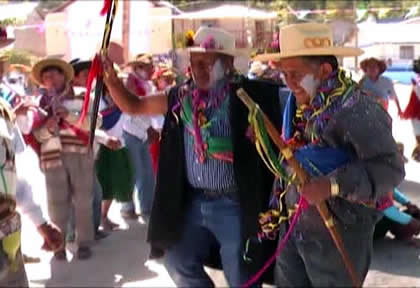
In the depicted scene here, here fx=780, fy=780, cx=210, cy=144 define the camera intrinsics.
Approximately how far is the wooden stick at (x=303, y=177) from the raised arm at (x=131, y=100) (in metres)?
0.95

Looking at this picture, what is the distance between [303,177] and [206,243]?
1.13 m

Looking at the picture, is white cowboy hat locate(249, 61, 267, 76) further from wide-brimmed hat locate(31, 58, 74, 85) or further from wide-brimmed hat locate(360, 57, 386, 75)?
wide-brimmed hat locate(360, 57, 386, 75)

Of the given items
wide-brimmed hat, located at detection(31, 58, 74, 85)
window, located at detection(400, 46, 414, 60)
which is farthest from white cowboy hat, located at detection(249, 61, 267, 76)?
window, located at detection(400, 46, 414, 60)

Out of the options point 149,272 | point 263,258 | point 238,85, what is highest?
point 238,85

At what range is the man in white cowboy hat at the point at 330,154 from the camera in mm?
2574

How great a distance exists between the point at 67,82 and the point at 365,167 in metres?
3.52

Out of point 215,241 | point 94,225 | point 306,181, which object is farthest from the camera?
point 94,225

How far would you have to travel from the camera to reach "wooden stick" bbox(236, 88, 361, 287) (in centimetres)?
255

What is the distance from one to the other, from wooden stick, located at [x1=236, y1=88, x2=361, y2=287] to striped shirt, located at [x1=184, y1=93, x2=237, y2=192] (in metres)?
0.75

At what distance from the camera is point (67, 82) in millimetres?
5676

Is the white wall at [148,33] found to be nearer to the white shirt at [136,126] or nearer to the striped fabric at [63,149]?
the white shirt at [136,126]

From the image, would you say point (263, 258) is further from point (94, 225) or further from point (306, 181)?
point (94, 225)

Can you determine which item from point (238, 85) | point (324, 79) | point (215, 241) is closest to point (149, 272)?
point (215, 241)

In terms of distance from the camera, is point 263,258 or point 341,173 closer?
point 341,173
